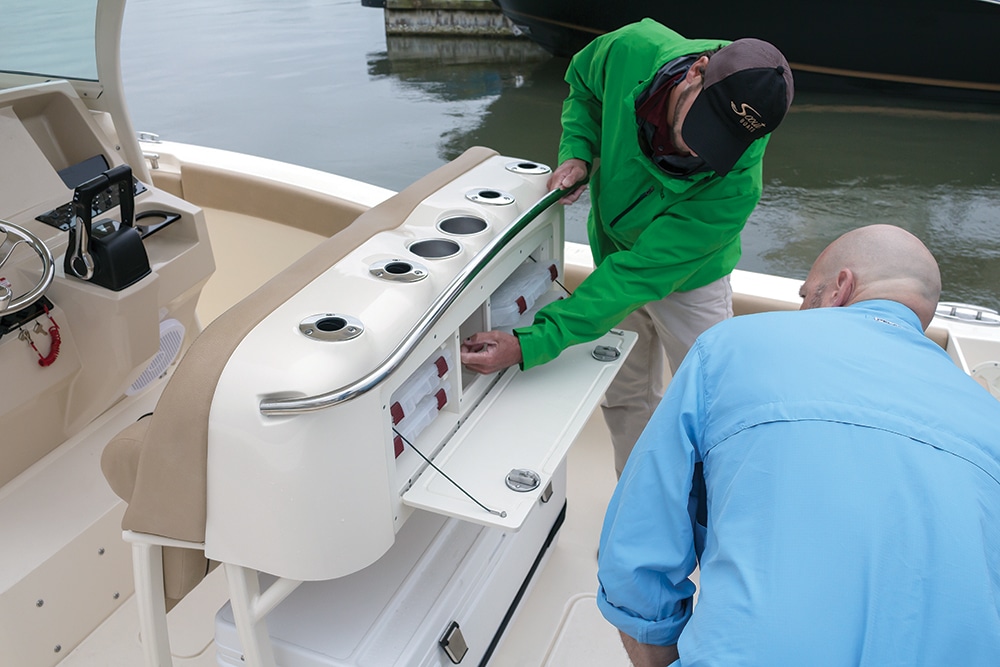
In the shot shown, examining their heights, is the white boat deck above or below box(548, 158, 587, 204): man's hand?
below

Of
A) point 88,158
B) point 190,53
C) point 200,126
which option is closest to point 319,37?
point 190,53

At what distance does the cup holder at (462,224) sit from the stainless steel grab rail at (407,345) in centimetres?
8

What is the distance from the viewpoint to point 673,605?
97cm

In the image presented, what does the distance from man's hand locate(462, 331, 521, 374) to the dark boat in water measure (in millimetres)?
11684

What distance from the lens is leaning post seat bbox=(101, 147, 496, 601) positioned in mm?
1068

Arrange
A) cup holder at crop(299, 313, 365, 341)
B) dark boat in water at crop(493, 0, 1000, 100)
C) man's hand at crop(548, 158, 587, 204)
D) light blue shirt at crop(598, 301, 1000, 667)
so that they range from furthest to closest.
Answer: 1. dark boat in water at crop(493, 0, 1000, 100)
2. man's hand at crop(548, 158, 587, 204)
3. cup holder at crop(299, 313, 365, 341)
4. light blue shirt at crop(598, 301, 1000, 667)

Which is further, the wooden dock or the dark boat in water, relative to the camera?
the wooden dock

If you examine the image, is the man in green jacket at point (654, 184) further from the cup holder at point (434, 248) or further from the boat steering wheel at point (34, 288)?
the boat steering wheel at point (34, 288)

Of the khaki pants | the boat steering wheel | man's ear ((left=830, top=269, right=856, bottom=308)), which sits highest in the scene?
man's ear ((left=830, top=269, right=856, bottom=308))

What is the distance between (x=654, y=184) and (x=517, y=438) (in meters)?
0.69

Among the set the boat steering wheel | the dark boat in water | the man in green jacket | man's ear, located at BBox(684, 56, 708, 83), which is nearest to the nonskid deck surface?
the man in green jacket

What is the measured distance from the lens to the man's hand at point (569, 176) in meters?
1.67

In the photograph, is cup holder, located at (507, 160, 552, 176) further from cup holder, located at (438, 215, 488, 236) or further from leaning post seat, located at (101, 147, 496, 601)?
leaning post seat, located at (101, 147, 496, 601)

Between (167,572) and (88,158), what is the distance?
130cm
